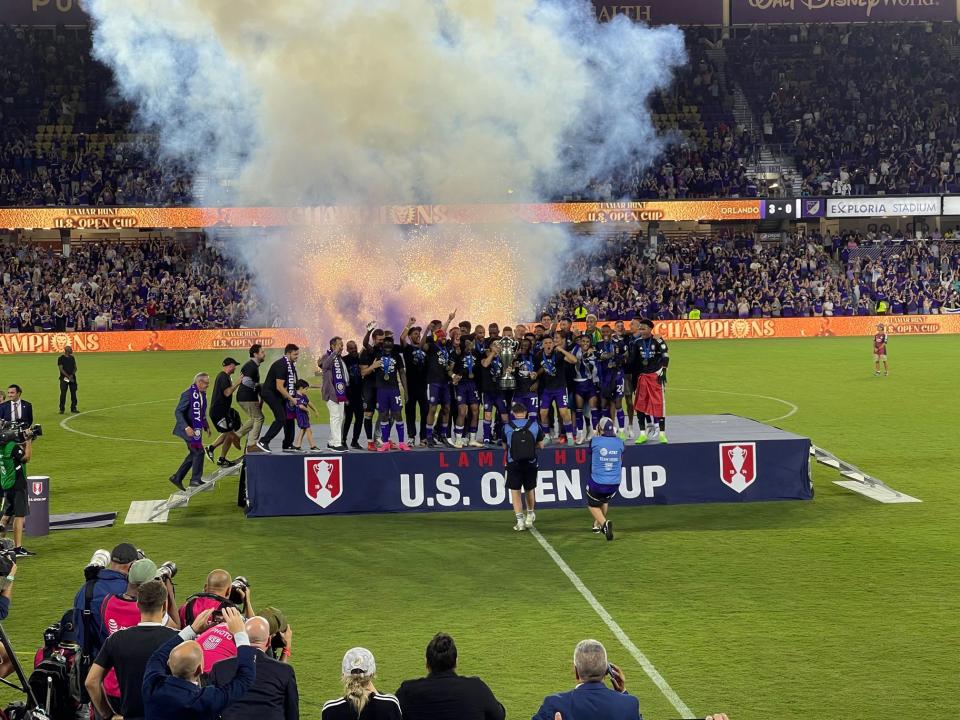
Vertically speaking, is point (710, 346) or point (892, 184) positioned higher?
point (892, 184)

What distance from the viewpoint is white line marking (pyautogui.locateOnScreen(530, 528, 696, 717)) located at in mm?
8891

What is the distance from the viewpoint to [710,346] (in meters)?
42.4

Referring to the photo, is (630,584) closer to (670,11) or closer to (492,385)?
(492,385)

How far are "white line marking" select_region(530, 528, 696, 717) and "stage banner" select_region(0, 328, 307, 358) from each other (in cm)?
3145

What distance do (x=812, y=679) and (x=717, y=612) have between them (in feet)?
6.26

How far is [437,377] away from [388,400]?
815 mm

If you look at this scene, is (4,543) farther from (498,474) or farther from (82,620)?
(498,474)

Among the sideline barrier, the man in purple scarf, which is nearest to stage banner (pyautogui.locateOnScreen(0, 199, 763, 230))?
the sideline barrier

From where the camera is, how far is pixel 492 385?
17016 mm

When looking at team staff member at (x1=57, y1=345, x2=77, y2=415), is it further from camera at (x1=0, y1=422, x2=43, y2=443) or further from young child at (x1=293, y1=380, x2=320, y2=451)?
camera at (x1=0, y1=422, x2=43, y2=443)

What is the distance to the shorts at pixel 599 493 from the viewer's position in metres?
13.9

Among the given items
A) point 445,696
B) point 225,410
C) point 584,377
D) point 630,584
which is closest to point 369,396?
point 225,410

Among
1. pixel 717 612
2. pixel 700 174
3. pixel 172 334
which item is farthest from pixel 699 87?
pixel 717 612

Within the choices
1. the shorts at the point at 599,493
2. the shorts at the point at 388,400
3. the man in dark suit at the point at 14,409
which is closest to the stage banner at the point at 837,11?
the shorts at the point at 388,400
